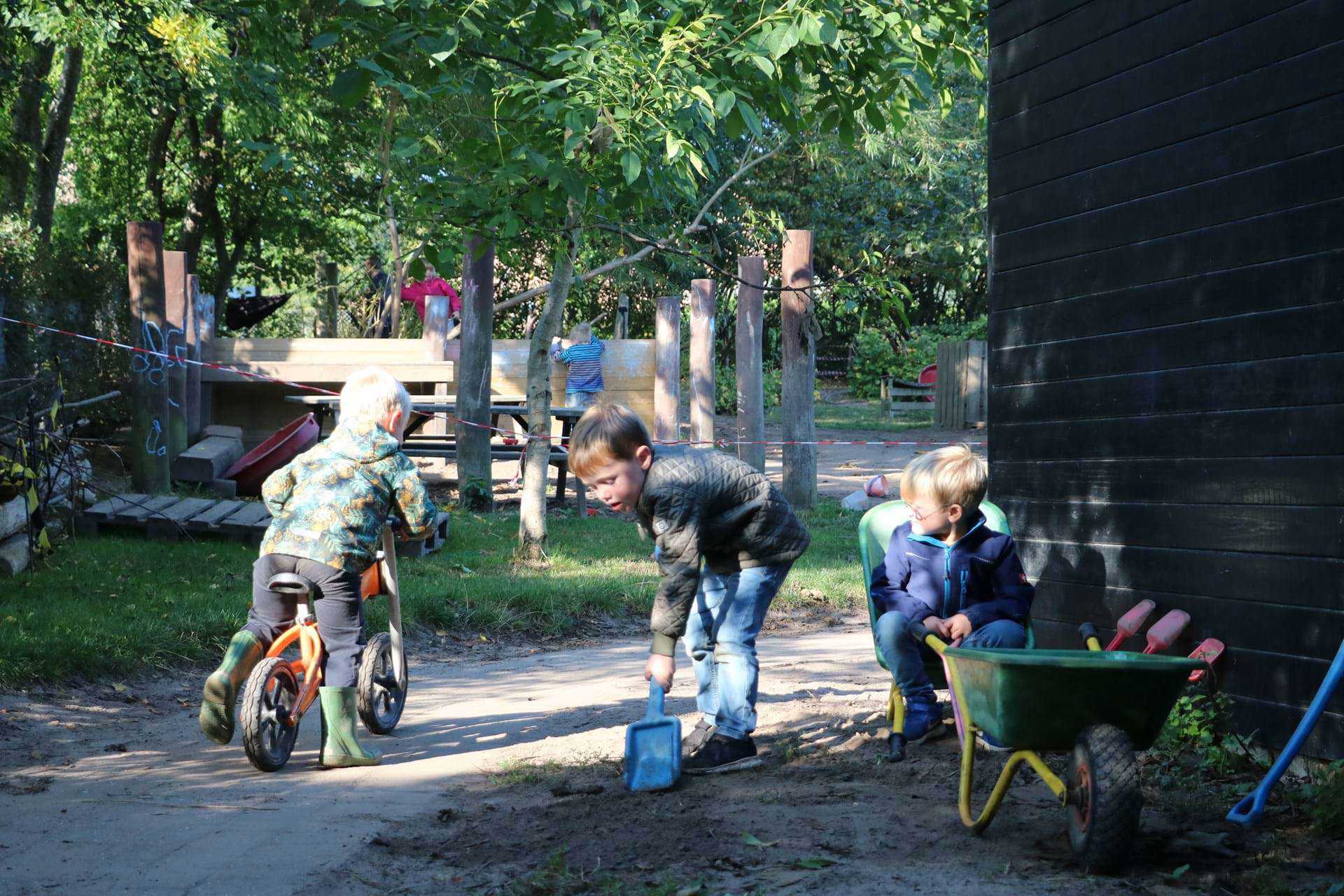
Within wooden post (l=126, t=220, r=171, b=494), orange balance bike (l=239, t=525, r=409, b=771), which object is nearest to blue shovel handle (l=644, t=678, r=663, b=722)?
orange balance bike (l=239, t=525, r=409, b=771)

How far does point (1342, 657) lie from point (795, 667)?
3410mm

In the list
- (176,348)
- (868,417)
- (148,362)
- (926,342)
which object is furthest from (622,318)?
(148,362)

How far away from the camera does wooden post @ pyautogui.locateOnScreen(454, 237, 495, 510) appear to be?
36.6 feet

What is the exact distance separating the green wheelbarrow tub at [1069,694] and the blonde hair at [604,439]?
129 centimetres

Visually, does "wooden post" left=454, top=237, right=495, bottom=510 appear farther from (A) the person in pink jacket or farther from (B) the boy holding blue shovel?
(B) the boy holding blue shovel

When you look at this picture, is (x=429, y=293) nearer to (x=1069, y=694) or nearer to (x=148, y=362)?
(x=148, y=362)

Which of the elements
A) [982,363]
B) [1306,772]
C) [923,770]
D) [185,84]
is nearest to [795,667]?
[923,770]

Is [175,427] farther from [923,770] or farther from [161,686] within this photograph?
[923,770]

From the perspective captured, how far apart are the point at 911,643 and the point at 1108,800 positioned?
145 centimetres

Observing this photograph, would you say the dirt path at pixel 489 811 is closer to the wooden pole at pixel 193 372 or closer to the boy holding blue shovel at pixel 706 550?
the boy holding blue shovel at pixel 706 550

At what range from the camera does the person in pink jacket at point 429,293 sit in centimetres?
1891

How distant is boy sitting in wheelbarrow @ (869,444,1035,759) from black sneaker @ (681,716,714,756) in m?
0.67

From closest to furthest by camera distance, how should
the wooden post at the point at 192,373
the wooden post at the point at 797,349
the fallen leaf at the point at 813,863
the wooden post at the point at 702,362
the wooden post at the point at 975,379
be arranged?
the fallen leaf at the point at 813,863 → the wooden post at the point at 797,349 → the wooden post at the point at 192,373 → the wooden post at the point at 702,362 → the wooden post at the point at 975,379

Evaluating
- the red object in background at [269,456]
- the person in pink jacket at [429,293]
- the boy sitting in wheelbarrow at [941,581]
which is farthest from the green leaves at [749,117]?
the person in pink jacket at [429,293]
